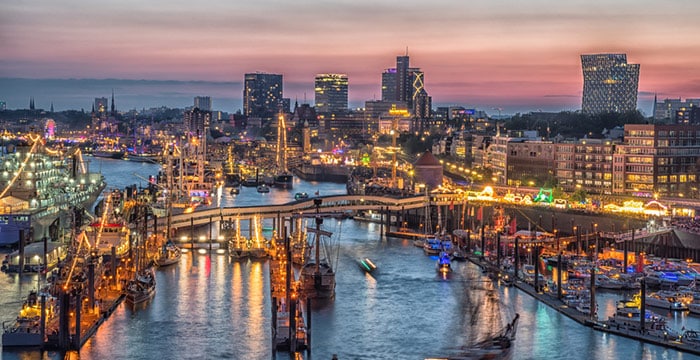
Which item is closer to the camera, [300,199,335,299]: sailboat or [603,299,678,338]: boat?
[603,299,678,338]: boat

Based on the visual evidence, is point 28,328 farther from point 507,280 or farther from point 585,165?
point 585,165

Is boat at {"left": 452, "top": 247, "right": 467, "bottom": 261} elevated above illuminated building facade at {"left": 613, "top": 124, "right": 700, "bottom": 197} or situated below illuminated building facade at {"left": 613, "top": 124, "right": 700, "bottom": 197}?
below

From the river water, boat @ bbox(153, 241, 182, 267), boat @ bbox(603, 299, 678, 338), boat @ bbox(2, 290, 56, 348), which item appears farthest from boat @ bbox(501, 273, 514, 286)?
boat @ bbox(2, 290, 56, 348)

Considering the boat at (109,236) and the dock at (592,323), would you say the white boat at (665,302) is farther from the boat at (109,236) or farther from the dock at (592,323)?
the boat at (109,236)

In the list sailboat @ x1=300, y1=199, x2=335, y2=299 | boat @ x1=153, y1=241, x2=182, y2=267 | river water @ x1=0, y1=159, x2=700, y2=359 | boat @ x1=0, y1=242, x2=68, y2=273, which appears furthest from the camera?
boat @ x1=153, y1=241, x2=182, y2=267

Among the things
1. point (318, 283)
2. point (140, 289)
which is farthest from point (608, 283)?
point (140, 289)

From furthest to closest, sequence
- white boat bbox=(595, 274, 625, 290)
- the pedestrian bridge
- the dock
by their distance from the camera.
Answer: the pedestrian bridge < white boat bbox=(595, 274, 625, 290) < the dock

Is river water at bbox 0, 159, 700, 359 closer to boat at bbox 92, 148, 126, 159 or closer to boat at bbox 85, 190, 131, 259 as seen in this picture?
boat at bbox 85, 190, 131, 259
